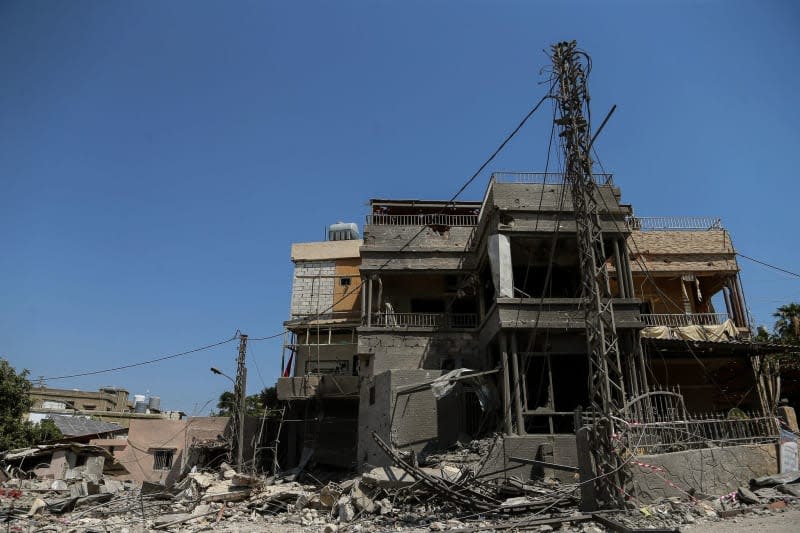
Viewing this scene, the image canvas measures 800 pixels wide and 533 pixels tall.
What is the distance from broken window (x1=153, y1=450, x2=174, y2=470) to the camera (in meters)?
29.9

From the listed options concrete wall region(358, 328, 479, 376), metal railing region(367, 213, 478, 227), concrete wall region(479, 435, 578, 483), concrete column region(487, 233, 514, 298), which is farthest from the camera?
metal railing region(367, 213, 478, 227)

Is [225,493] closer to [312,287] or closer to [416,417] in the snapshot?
[416,417]

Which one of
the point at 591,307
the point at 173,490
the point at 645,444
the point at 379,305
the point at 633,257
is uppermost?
the point at 633,257

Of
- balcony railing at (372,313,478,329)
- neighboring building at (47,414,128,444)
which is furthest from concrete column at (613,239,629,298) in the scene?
neighboring building at (47,414,128,444)

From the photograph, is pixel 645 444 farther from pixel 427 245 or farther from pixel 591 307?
pixel 427 245

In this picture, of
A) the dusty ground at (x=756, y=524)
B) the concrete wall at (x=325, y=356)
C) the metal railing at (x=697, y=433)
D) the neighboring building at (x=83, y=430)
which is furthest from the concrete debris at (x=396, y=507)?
the neighboring building at (x=83, y=430)

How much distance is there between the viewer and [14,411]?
1155 inches

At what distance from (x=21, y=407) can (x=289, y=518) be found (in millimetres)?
22511

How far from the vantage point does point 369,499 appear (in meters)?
14.0

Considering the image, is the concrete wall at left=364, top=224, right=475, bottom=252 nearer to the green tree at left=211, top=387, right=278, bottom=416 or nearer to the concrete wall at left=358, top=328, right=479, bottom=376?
the concrete wall at left=358, top=328, right=479, bottom=376

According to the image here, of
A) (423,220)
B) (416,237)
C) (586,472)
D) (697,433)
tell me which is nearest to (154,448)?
(416,237)

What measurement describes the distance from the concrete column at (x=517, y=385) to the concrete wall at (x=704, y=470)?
20.3 ft

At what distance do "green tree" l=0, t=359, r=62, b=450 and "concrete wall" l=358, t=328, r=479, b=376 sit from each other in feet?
64.3

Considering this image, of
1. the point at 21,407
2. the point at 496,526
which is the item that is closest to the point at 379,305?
Result: the point at 496,526
